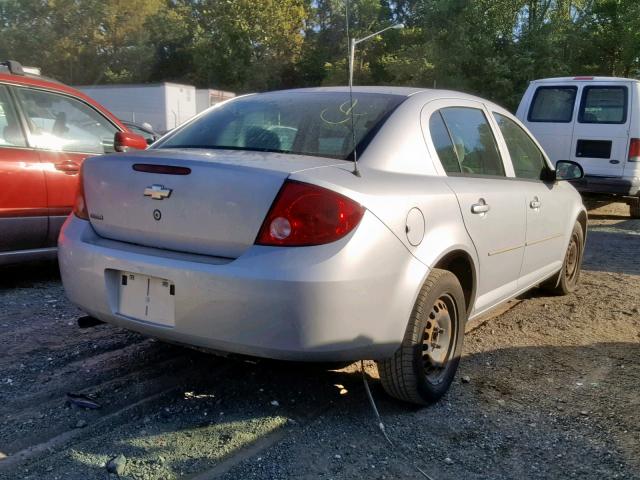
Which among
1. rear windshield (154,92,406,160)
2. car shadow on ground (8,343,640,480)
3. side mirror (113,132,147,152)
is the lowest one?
car shadow on ground (8,343,640,480)

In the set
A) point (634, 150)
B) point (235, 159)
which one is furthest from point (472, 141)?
point (634, 150)

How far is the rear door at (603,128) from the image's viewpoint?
31.7 ft

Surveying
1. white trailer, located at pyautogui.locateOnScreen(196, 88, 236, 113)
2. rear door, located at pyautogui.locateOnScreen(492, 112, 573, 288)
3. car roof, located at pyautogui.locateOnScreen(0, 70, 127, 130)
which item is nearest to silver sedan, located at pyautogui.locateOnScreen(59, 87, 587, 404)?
rear door, located at pyautogui.locateOnScreen(492, 112, 573, 288)

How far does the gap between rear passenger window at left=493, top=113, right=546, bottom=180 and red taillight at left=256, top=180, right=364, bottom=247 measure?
2050 millimetres

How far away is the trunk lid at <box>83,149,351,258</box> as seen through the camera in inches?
108

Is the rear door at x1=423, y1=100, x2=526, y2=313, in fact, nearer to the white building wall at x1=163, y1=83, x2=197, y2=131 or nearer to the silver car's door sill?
A: the silver car's door sill

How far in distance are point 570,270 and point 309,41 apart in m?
48.4

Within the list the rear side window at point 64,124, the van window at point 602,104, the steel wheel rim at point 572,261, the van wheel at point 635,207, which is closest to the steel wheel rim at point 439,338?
the steel wheel rim at point 572,261

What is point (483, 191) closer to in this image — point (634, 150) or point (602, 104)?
point (634, 150)

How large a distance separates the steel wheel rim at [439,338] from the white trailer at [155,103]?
25.9 meters

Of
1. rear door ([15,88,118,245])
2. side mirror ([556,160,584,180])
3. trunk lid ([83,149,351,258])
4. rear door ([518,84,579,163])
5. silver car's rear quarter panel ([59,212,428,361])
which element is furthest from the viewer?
rear door ([518,84,579,163])

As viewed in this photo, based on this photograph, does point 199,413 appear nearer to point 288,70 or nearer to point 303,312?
point 303,312

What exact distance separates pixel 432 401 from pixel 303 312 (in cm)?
104

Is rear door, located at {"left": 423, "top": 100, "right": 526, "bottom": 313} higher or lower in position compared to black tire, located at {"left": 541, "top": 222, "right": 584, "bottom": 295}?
higher
